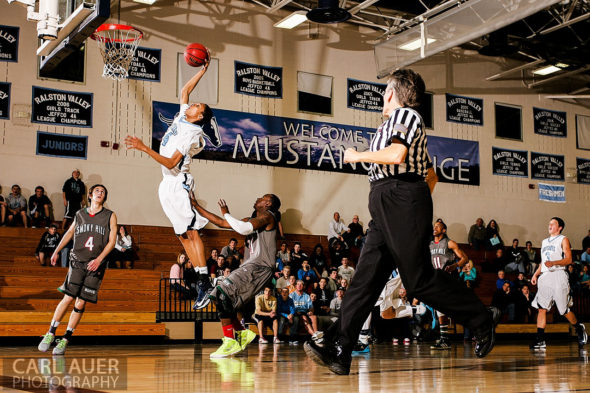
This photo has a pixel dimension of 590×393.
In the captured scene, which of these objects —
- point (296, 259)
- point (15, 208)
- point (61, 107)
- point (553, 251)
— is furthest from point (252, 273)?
point (61, 107)

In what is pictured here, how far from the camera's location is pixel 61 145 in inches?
640

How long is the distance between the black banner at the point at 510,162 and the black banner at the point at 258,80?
763 centimetres

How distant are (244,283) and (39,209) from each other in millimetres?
10309

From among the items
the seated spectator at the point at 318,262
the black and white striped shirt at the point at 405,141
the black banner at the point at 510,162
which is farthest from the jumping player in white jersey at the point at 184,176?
the black banner at the point at 510,162

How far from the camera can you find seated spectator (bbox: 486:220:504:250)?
20062mm

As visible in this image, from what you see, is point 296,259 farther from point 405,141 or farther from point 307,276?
point 405,141

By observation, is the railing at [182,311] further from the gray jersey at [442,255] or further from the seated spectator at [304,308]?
the gray jersey at [442,255]

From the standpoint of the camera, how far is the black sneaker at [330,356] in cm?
420

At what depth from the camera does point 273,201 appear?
6.86 meters

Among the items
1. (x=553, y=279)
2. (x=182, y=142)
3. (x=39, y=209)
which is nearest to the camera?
(x=182, y=142)

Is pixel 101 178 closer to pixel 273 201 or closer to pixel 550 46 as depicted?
pixel 273 201

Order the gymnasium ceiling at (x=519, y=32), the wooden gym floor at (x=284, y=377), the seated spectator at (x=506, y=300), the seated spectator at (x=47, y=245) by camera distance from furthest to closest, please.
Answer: the gymnasium ceiling at (x=519, y=32) → the seated spectator at (x=506, y=300) → the seated spectator at (x=47, y=245) → the wooden gym floor at (x=284, y=377)

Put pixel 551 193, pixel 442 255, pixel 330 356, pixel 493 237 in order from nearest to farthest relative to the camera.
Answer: pixel 330 356
pixel 442 255
pixel 493 237
pixel 551 193

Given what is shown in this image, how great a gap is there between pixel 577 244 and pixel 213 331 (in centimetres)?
1480
